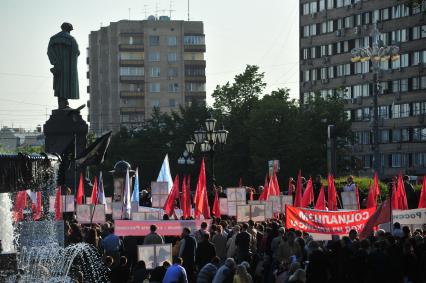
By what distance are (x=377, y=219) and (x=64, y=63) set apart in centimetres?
2386

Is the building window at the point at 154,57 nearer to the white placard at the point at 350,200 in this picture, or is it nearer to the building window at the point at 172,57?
the building window at the point at 172,57

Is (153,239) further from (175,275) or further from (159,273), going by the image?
(175,275)

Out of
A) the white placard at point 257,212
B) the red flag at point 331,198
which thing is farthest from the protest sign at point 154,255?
the red flag at point 331,198

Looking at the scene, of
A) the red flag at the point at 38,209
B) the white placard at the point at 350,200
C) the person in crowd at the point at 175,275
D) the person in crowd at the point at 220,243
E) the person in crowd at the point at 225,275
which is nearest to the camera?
the person in crowd at the point at 225,275

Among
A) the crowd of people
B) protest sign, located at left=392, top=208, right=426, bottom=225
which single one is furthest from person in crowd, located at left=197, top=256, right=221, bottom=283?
protest sign, located at left=392, top=208, right=426, bottom=225

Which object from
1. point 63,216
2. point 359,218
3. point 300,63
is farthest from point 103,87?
point 359,218

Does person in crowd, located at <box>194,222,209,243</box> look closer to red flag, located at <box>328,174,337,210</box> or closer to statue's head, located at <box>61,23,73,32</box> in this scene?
red flag, located at <box>328,174,337,210</box>

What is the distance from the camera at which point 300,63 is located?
12975 cm

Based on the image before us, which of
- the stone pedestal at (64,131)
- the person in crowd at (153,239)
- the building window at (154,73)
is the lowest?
the person in crowd at (153,239)

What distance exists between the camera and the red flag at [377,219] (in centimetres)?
2891

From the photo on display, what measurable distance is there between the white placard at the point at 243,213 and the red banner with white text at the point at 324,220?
4.12 meters

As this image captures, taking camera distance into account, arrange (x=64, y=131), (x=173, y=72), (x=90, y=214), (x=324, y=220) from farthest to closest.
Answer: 1. (x=173, y=72)
2. (x=64, y=131)
3. (x=90, y=214)
4. (x=324, y=220)

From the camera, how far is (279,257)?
27.2m

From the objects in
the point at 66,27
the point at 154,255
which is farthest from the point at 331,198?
the point at 66,27
